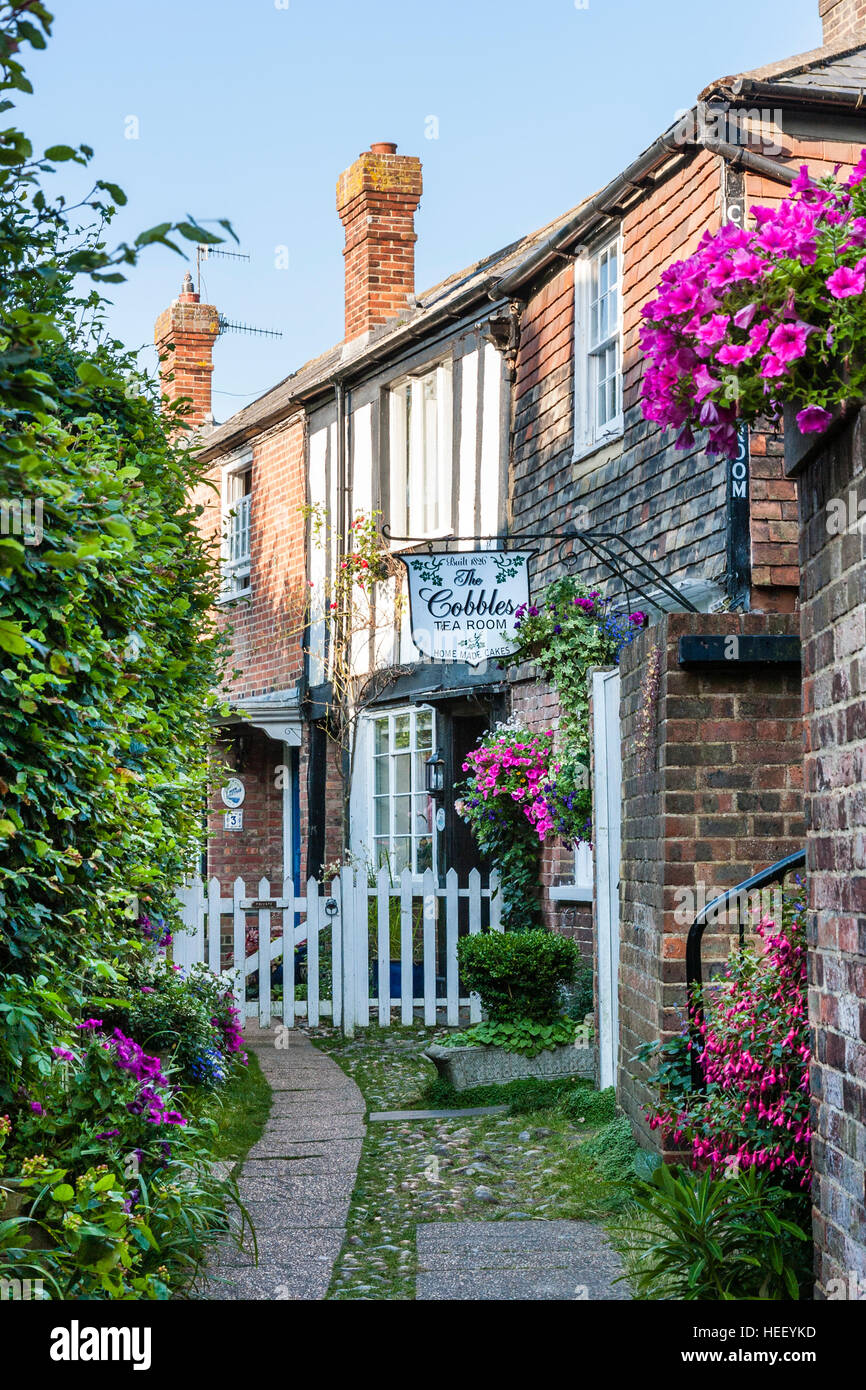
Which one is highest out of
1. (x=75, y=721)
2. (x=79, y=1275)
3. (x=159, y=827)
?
(x=75, y=721)

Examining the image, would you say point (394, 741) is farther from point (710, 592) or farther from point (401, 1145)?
point (401, 1145)

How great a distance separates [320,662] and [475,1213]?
996cm

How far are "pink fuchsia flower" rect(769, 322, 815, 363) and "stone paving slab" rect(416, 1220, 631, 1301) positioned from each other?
A: 268 centimetres

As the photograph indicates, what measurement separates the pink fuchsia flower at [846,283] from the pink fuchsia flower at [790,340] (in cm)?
10

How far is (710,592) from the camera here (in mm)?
7934

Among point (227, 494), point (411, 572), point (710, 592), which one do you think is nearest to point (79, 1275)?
point (710, 592)

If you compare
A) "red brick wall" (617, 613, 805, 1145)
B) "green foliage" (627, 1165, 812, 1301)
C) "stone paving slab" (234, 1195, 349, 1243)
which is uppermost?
"red brick wall" (617, 613, 805, 1145)

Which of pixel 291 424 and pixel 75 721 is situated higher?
pixel 291 424

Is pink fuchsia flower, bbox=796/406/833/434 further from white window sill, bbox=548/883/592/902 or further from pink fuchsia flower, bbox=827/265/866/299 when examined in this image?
white window sill, bbox=548/883/592/902

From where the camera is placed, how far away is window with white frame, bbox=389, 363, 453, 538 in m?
12.8

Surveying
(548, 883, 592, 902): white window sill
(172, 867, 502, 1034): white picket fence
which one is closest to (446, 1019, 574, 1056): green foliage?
(548, 883, 592, 902): white window sill

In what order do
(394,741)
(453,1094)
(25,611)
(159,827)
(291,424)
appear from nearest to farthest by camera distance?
(25,611)
(159,827)
(453,1094)
(394,741)
(291,424)

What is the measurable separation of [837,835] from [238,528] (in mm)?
15230

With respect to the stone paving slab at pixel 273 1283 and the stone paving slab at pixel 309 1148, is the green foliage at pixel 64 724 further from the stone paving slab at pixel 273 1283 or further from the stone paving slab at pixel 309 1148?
the stone paving slab at pixel 309 1148
